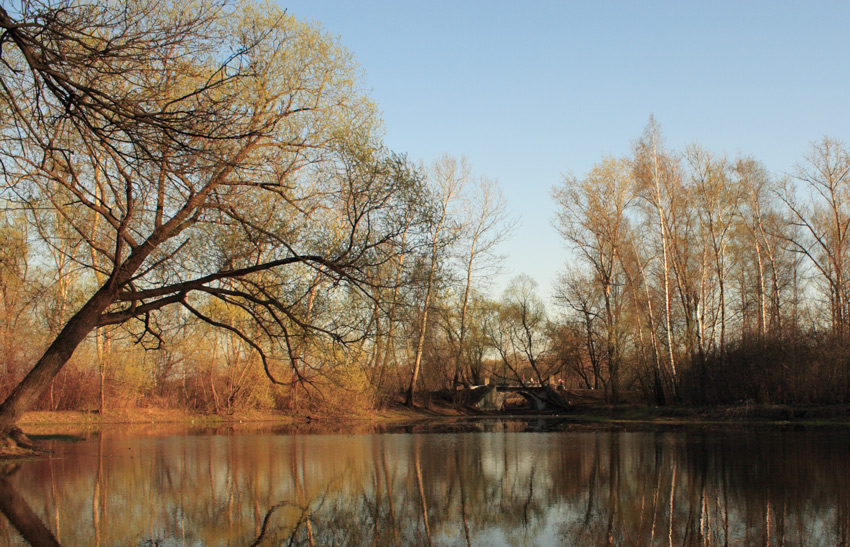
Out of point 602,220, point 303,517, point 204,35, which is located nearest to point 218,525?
point 303,517

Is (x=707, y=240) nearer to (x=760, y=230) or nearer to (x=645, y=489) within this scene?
(x=760, y=230)

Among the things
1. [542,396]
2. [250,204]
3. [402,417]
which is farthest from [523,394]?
[250,204]

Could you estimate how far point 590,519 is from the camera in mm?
7023

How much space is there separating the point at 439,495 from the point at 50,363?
271 inches

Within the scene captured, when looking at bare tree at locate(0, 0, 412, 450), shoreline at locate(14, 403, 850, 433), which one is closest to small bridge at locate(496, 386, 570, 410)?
shoreline at locate(14, 403, 850, 433)

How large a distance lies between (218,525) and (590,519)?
4.02 m

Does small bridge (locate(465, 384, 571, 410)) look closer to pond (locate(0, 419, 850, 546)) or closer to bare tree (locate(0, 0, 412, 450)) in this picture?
pond (locate(0, 419, 850, 546))

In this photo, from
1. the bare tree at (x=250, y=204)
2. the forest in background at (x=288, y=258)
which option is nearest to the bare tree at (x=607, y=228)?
the forest in background at (x=288, y=258)

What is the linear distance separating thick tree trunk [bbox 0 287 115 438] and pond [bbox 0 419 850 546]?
112 cm

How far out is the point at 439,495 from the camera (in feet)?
28.5

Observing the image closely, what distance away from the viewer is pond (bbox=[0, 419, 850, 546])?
639cm

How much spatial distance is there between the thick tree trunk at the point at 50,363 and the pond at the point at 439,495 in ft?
3.68

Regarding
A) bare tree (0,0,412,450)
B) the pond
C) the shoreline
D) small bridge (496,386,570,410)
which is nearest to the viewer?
the pond

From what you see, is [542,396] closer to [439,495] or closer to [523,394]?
[523,394]
